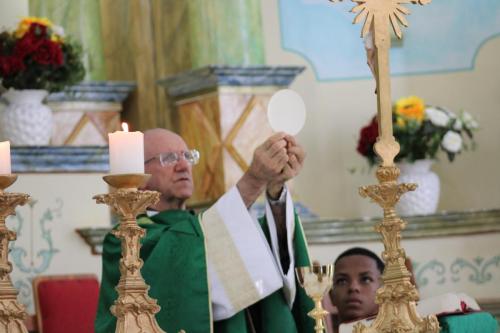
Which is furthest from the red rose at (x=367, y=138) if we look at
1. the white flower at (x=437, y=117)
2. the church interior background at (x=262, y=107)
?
the church interior background at (x=262, y=107)

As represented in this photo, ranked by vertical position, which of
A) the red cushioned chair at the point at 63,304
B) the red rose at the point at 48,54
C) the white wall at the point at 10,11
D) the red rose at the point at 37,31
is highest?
the white wall at the point at 10,11

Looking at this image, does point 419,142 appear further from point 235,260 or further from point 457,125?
point 235,260

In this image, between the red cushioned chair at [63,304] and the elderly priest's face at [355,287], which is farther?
the red cushioned chair at [63,304]

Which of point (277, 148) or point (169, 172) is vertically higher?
point (169, 172)

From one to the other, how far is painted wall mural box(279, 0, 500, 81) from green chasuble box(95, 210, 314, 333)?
3846 mm

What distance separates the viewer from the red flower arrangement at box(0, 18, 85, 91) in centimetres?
635

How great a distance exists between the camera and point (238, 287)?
4.09 metres

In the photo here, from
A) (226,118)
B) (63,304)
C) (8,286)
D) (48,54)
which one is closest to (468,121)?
(226,118)

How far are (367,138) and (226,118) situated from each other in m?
0.82

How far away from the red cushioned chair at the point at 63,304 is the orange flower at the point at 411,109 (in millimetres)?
2196

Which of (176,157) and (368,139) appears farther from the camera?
(368,139)

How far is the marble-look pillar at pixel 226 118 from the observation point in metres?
7.11

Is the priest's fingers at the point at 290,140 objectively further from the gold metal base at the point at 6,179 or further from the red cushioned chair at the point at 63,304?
the red cushioned chair at the point at 63,304

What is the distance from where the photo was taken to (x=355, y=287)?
17.3 feet
